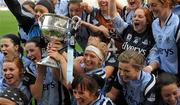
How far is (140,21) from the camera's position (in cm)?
503

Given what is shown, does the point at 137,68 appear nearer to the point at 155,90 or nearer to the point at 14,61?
the point at 155,90

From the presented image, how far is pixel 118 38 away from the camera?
542 cm

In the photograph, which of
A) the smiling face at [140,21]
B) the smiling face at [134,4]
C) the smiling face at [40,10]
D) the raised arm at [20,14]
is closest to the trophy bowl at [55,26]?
the smiling face at [140,21]

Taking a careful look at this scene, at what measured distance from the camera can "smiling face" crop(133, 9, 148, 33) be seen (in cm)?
503

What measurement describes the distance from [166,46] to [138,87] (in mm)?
547

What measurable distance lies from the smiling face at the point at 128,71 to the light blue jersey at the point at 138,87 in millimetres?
73

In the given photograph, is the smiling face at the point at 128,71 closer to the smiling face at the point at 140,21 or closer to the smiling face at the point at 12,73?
the smiling face at the point at 140,21

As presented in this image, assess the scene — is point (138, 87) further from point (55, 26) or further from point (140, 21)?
point (55, 26)

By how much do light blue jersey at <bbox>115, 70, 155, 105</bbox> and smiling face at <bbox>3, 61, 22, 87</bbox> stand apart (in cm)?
104

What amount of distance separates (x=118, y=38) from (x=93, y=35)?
32cm

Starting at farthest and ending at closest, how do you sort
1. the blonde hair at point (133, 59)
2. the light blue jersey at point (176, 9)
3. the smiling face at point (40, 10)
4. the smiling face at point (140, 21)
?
the smiling face at point (40, 10) → the light blue jersey at point (176, 9) → the smiling face at point (140, 21) → the blonde hair at point (133, 59)

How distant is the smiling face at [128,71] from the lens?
442 cm

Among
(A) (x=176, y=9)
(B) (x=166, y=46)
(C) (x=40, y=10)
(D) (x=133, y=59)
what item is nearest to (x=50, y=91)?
(D) (x=133, y=59)

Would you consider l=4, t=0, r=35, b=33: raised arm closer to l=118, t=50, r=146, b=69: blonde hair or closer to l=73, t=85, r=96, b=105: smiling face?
l=118, t=50, r=146, b=69: blonde hair
